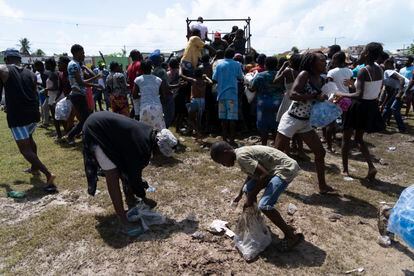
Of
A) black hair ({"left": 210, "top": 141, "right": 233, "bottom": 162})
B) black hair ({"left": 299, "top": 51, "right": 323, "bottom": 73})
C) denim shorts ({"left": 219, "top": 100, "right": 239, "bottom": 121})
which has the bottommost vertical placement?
denim shorts ({"left": 219, "top": 100, "right": 239, "bottom": 121})

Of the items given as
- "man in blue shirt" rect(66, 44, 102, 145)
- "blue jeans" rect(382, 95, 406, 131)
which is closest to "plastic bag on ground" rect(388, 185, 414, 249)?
"man in blue shirt" rect(66, 44, 102, 145)

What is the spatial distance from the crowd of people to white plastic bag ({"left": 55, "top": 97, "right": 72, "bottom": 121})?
20cm

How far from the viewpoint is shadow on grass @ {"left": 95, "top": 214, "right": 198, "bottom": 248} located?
12.8ft

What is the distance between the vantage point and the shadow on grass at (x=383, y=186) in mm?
5197

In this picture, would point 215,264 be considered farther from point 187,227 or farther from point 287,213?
point 287,213

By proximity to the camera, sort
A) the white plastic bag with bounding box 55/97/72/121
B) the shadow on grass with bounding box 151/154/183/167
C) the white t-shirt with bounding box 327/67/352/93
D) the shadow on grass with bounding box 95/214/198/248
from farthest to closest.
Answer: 1. the white plastic bag with bounding box 55/97/72/121
2. the white t-shirt with bounding box 327/67/352/93
3. the shadow on grass with bounding box 151/154/183/167
4. the shadow on grass with bounding box 95/214/198/248

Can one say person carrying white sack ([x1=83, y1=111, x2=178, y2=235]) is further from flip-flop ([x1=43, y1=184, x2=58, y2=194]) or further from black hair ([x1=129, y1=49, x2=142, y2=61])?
black hair ([x1=129, y1=49, x2=142, y2=61])

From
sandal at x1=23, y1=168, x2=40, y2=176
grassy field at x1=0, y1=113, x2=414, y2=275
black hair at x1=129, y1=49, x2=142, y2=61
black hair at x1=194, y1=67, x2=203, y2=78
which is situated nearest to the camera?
grassy field at x1=0, y1=113, x2=414, y2=275

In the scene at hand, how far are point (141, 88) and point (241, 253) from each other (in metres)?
3.53

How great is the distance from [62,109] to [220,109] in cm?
363

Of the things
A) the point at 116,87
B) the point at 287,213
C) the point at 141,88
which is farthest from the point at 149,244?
the point at 116,87

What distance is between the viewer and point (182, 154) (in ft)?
22.7

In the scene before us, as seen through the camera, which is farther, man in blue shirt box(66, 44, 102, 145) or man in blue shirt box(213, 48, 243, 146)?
man in blue shirt box(213, 48, 243, 146)

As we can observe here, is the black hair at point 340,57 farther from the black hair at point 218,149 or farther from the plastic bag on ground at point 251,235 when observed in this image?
the black hair at point 218,149
